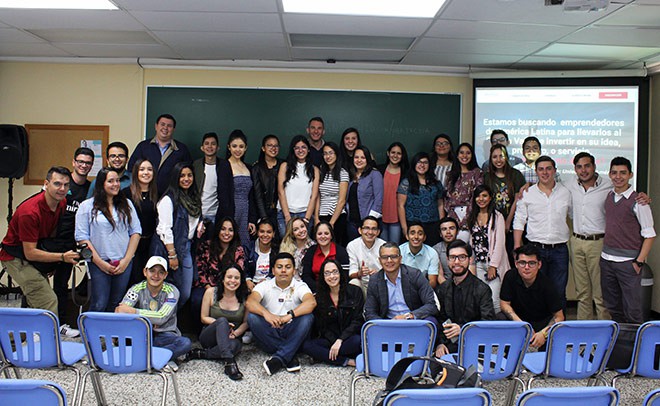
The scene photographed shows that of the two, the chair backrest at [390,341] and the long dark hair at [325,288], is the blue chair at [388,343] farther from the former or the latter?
the long dark hair at [325,288]

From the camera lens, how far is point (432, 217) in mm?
5234

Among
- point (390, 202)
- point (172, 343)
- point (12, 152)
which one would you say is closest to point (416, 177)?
point (390, 202)

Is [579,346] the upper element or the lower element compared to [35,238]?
lower

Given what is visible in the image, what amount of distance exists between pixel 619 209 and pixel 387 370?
2.97m

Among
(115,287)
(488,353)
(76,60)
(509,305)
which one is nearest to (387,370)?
(488,353)

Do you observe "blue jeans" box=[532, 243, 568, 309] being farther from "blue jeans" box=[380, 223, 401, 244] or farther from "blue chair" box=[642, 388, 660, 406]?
"blue chair" box=[642, 388, 660, 406]

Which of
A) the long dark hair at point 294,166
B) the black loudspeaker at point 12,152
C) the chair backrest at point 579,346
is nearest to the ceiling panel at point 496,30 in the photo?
the long dark hair at point 294,166

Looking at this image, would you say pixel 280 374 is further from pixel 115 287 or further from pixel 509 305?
pixel 509 305

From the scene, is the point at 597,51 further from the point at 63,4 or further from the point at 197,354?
the point at 63,4

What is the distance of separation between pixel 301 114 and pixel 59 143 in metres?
2.81

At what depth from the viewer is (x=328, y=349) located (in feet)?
13.6

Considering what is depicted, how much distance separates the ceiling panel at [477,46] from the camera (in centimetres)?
505

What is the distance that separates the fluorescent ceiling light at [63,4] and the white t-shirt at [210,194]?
1.65m

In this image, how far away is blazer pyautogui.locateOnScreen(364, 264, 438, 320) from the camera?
4.14m
